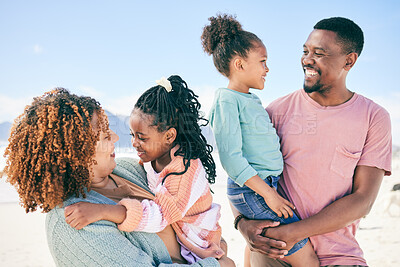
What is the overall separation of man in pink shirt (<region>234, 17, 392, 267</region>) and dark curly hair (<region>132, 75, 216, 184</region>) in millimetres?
694

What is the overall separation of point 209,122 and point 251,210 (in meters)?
0.69

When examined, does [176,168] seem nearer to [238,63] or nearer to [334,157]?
[238,63]

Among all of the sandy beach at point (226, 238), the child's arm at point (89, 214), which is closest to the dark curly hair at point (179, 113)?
the child's arm at point (89, 214)

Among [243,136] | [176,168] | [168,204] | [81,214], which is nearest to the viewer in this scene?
[81,214]

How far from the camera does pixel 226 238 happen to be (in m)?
7.41

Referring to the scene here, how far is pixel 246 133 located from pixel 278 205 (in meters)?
0.53

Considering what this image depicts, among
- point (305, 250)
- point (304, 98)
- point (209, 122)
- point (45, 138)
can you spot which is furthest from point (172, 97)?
point (305, 250)

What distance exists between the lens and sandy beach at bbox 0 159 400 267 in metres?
6.21

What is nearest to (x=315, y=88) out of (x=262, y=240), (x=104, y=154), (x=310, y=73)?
(x=310, y=73)

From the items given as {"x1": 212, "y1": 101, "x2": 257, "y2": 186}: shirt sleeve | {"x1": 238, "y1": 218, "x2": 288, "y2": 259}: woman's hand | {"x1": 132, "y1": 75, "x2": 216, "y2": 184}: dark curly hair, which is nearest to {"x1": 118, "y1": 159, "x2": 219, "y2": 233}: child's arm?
{"x1": 132, "y1": 75, "x2": 216, "y2": 184}: dark curly hair

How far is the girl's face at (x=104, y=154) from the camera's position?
6.78 ft

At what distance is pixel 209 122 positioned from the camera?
8.68ft

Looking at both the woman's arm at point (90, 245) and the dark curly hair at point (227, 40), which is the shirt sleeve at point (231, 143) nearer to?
the dark curly hair at point (227, 40)

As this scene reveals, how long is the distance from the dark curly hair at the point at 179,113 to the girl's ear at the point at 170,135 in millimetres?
25
